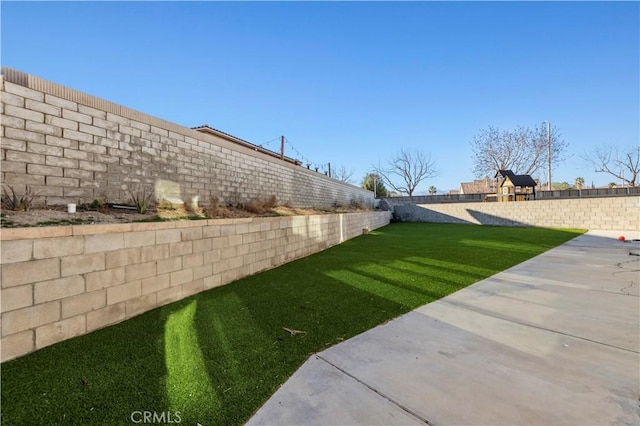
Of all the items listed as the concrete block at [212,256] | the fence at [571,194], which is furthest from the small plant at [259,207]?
the fence at [571,194]

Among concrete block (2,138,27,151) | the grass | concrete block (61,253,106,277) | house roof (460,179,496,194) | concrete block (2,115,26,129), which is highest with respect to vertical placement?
house roof (460,179,496,194)

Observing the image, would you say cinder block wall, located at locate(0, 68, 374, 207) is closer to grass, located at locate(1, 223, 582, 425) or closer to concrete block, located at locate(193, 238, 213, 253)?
concrete block, located at locate(193, 238, 213, 253)

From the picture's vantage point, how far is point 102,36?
556 centimetres

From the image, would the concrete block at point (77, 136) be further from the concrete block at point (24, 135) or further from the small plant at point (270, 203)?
the small plant at point (270, 203)

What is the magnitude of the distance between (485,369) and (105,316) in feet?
12.0

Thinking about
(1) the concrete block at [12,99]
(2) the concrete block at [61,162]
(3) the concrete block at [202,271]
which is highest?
(1) the concrete block at [12,99]

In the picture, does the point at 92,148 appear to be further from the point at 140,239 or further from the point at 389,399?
the point at 389,399

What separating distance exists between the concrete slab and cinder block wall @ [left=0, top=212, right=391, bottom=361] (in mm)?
2271

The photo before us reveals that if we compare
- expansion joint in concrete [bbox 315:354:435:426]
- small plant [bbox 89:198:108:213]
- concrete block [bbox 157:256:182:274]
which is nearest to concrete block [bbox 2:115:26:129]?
small plant [bbox 89:198:108:213]

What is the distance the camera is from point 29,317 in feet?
7.65

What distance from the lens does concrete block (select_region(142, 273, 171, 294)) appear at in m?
3.29

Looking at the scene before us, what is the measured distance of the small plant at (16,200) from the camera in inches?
119

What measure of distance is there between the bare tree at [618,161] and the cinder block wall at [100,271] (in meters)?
36.1

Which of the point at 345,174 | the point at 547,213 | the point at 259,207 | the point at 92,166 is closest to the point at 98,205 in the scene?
the point at 92,166
